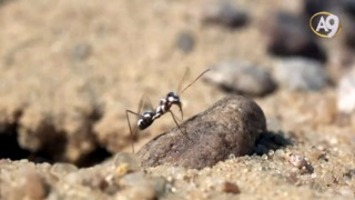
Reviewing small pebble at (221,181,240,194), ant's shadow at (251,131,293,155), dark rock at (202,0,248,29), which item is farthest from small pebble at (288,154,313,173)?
dark rock at (202,0,248,29)

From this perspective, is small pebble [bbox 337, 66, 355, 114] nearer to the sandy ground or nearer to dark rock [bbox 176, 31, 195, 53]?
the sandy ground

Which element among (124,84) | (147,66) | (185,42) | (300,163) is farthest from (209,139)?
(185,42)

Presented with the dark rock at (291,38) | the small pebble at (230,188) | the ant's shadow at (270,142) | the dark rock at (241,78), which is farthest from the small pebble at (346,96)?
the small pebble at (230,188)

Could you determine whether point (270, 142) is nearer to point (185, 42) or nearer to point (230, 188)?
point (230, 188)

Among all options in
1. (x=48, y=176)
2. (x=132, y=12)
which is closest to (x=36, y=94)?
(x=132, y=12)

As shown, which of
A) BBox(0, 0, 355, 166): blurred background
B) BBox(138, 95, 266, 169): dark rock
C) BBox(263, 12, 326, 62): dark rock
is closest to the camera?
BBox(138, 95, 266, 169): dark rock
